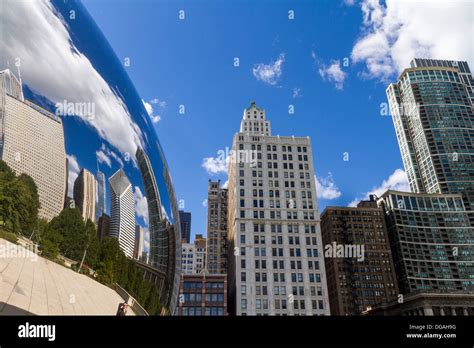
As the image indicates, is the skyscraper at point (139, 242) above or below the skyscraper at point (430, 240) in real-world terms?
below

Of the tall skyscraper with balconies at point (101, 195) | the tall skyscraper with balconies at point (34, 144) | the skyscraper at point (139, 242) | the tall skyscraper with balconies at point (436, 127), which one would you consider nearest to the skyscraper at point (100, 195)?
the tall skyscraper with balconies at point (101, 195)

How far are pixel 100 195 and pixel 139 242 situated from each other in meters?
0.62

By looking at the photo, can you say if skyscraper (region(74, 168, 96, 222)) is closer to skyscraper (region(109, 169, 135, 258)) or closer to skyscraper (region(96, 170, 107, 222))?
skyscraper (region(96, 170, 107, 222))

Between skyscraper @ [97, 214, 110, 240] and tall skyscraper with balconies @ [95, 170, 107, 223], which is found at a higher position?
tall skyscraper with balconies @ [95, 170, 107, 223]

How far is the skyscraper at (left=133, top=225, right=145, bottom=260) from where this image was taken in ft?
11.1

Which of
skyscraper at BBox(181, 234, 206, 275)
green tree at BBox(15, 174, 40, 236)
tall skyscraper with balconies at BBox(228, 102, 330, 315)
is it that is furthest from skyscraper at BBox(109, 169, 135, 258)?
skyscraper at BBox(181, 234, 206, 275)

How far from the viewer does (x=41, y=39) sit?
2979 mm

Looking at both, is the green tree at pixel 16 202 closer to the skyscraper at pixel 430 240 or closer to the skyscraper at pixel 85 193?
the skyscraper at pixel 85 193

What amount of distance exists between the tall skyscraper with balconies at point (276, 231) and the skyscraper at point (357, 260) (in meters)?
23.1

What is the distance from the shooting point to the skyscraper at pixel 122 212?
319cm

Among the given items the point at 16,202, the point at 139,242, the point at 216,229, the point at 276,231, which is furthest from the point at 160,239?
the point at 216,229

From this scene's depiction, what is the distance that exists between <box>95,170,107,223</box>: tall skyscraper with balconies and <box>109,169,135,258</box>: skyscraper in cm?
8
